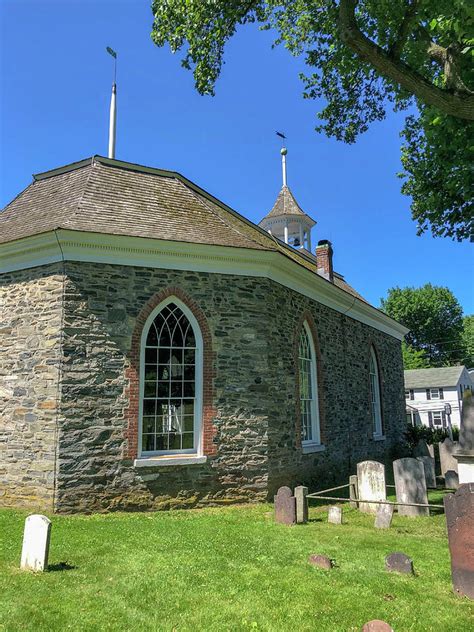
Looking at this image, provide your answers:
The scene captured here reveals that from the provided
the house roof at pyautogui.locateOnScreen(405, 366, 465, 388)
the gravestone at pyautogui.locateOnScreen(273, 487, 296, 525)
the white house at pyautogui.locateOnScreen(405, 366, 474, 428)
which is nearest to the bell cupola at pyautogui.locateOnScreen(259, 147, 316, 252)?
the gravestone at pyautogui.locateOnScreen(273, 487, 296, 525)

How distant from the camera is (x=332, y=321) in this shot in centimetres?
1573

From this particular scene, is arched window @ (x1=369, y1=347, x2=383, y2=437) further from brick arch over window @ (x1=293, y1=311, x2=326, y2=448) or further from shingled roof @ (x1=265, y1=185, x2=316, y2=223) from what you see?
shingled roof @ (x1=265, y1=185, x2=316, y2=223)

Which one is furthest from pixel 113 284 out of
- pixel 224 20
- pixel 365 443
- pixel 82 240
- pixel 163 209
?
pixel 365 443

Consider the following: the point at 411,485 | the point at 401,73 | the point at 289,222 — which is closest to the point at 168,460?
the point at 411,485

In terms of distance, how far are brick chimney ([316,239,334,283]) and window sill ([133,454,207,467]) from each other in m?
10.0

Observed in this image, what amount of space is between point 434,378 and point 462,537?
4449cm

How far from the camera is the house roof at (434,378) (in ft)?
147

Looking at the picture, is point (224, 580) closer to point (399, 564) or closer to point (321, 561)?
point (321, 561)

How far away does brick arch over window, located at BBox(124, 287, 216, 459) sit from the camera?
988cm

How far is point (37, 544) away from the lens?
230 inches

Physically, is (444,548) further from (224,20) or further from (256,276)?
(224,20)

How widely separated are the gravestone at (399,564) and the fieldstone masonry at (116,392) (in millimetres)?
4820

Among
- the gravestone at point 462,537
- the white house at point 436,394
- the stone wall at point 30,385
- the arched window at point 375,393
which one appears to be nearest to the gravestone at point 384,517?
the gravestone at point 462,537

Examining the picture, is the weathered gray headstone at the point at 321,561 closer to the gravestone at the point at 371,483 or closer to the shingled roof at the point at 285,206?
the gravestone at the point at 371,483
